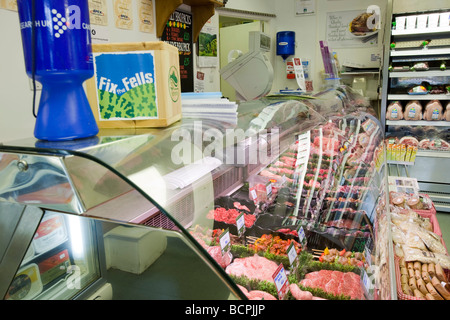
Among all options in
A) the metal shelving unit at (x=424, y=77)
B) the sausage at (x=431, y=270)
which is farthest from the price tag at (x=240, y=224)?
the metal shelving unit at (x=424, y=77)

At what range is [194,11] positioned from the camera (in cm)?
407

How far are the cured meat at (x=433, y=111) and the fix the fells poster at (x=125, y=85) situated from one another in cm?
501

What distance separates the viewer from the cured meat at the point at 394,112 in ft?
16.5

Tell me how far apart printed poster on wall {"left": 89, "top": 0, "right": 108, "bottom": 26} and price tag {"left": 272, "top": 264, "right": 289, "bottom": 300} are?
7.88 ft

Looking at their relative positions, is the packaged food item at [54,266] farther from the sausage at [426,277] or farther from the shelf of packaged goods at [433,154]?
the shelf of packaged goods at [433,154]

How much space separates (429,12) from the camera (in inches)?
183

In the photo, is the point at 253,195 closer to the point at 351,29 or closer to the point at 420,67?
the point at 420,67

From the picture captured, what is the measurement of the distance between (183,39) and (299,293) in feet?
11.1

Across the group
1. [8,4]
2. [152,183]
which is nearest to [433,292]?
[152,183]

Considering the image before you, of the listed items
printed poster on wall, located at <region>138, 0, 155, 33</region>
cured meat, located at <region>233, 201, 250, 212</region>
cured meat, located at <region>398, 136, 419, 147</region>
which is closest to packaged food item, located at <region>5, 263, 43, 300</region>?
cured meat, located at <region>233, 201, 250, 212</region>

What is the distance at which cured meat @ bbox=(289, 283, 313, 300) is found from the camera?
1417 mm

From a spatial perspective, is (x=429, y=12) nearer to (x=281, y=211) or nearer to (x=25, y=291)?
(x=281, y=211)

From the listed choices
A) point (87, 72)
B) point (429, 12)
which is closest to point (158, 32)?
point (87, 72)

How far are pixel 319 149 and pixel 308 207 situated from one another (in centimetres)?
63
